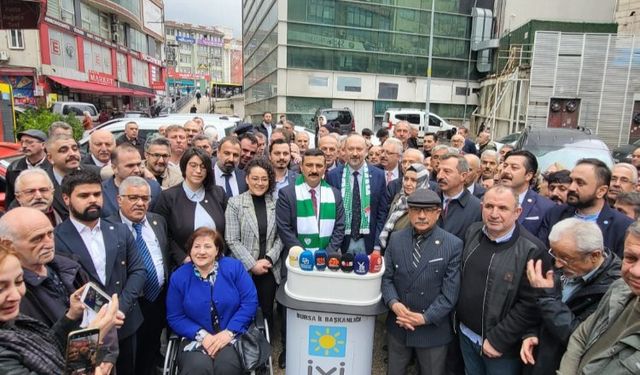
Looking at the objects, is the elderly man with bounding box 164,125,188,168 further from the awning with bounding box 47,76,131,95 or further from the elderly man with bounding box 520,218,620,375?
the awning with bounding box 47,76,131,95

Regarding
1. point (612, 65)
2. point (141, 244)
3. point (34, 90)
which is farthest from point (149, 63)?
point (141, 244)

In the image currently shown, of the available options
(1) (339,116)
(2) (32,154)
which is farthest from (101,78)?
(2) (32,154)

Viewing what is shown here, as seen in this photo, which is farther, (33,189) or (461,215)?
(461,215)

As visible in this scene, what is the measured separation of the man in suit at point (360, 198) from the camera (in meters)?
4.16

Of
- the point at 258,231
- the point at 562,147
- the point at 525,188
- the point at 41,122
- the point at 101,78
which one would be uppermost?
the point at 101,78

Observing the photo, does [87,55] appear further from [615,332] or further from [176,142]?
[615,332]

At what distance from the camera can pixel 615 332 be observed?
183 cm

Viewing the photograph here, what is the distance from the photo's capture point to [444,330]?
9.41ft

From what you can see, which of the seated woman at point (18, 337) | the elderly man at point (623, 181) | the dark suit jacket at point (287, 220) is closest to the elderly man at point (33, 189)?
the seated woman at point (18, 337)

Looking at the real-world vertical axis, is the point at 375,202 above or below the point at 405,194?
below

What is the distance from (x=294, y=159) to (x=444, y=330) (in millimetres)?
3534

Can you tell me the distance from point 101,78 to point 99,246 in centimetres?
3459

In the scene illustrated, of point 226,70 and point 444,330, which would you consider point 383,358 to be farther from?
point 226,70

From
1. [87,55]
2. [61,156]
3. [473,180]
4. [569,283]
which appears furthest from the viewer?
[87,55]
